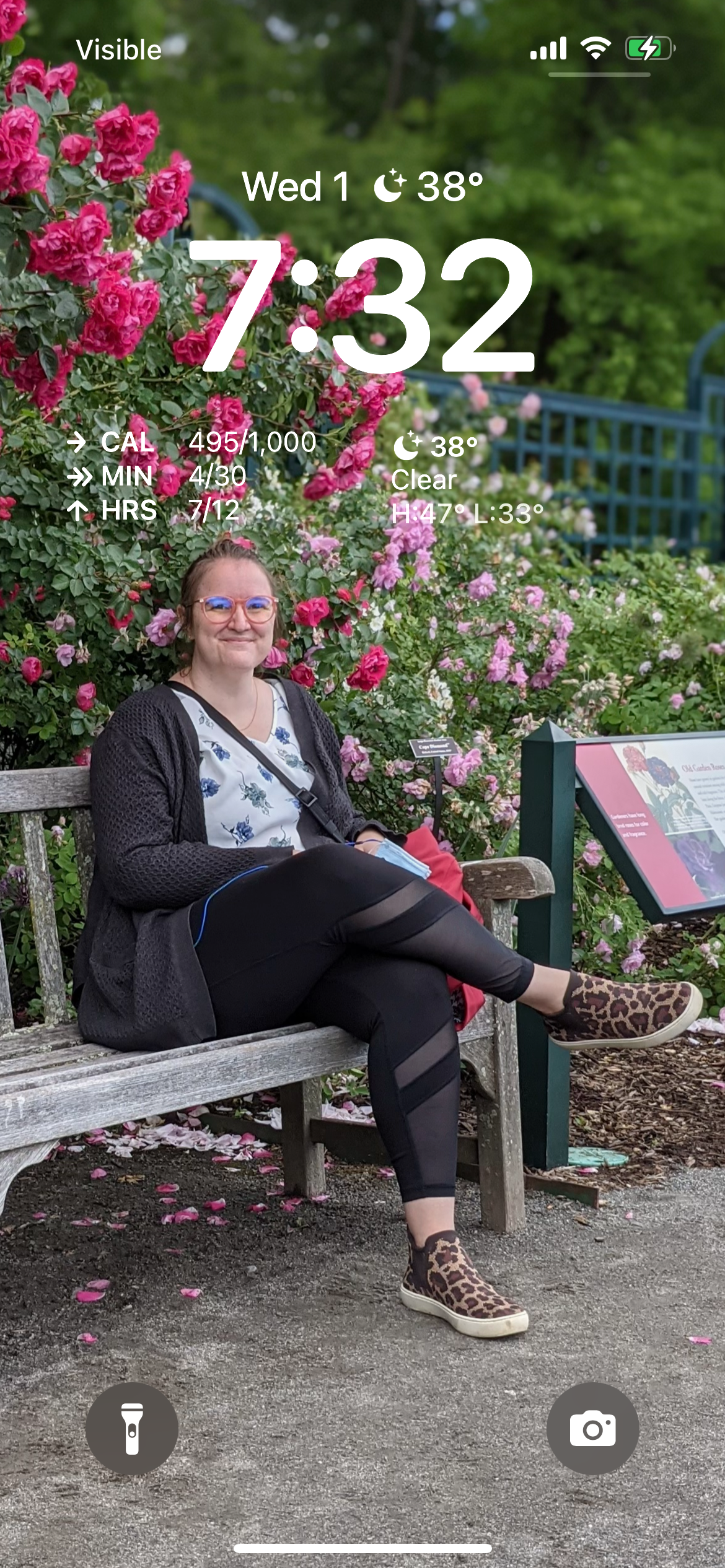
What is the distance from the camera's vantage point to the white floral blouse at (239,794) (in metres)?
3.36

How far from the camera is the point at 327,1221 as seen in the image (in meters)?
3.50

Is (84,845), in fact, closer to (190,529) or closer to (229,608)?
(229,608)

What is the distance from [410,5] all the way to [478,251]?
16.1 metres

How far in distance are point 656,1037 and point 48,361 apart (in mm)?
1653

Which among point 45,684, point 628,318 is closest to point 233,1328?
point 45,684

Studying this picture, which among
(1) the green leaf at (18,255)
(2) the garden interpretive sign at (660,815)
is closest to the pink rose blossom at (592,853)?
(2) the garden interpretive sign at (660,815)

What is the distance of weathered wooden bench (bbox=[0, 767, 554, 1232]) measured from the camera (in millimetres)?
2652

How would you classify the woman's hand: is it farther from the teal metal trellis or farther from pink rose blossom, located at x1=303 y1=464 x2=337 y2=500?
the teal metal trellis

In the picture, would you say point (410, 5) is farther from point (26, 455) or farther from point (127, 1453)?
point (127, 1453)

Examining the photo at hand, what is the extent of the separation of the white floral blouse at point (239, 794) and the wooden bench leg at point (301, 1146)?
55 centimetres

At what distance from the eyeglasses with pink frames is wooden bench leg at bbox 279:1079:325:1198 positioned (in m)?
0.97

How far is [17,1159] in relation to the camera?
258 centimetres

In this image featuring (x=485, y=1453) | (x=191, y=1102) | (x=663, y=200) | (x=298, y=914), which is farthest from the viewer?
(x=663, y=200)

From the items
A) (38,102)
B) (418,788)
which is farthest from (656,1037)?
(38,102)
